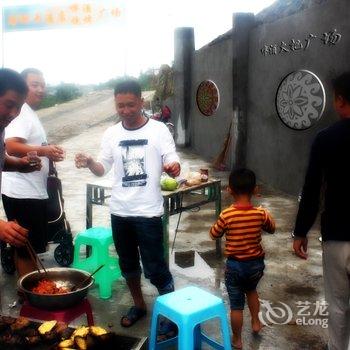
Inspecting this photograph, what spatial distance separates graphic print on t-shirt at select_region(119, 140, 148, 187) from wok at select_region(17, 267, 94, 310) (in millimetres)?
901

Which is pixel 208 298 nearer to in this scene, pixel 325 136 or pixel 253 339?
pixel 253 339

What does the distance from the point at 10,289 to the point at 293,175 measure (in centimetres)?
632

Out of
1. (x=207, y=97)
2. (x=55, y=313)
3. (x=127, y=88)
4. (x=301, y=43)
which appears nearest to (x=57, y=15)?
(x=207, y=97)

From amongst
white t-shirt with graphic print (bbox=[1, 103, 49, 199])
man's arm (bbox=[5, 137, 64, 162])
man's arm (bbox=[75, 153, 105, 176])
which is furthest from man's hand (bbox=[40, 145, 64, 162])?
white t-shirt with graphic print (bbox=[1, 103, 49, 199])

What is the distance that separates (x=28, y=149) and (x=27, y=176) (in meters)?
0.45

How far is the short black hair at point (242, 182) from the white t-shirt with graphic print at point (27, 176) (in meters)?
1.91

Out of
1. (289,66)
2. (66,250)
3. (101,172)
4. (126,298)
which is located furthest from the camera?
(289,66)

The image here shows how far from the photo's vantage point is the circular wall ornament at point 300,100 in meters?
8.35

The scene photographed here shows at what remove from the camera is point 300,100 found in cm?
880

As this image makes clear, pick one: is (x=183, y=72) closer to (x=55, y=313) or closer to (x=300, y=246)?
(x=300, y=246)

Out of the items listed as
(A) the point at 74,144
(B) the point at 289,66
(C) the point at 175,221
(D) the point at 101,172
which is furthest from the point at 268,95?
(A) the point at 74,144

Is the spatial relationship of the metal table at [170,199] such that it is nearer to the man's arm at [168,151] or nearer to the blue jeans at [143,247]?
the blue jeans at [143,247]

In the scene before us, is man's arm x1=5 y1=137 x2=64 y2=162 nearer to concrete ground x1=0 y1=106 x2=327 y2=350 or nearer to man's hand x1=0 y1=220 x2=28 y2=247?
man's hand x1=0 y1=220 x2=28 y2=247

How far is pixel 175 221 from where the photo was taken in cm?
786
